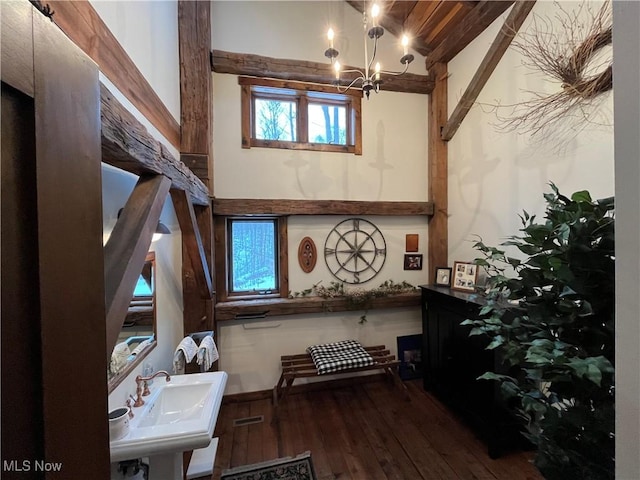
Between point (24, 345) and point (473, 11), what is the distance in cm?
387

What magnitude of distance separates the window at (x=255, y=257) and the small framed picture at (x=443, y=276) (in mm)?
1784

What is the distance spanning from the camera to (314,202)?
3096 mm

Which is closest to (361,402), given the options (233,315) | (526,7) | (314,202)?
(233,315)

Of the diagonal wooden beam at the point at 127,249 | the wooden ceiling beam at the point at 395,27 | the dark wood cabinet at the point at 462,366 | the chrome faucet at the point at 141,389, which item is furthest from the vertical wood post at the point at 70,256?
the wooden ceiling beam at the point at 395,27

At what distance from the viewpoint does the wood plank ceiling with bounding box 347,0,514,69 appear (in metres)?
2.63

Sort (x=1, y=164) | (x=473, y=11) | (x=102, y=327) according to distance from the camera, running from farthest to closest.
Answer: (x=473, y=11) → (x=102, y=327) → (x=1, y=164)

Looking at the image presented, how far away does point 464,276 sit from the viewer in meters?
2.90

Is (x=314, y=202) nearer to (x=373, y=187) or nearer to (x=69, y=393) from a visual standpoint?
(x=373, y=187)

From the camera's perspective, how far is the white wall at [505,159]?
1.88 meters

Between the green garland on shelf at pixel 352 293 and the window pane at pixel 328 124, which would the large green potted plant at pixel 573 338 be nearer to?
the green garland on shelf at pixel 352 293

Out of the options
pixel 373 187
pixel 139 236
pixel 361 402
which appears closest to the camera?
pixel 139 236

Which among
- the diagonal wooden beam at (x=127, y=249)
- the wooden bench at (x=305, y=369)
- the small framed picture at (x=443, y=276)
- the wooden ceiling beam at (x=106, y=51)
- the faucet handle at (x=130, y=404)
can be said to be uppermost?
the wooden ceiling beam at (x=106, y=51)

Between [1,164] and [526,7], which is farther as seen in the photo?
[526,7]

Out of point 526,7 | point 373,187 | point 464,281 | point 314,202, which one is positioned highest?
point 526,7
